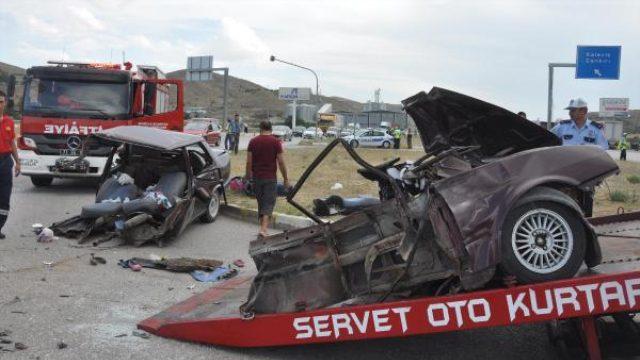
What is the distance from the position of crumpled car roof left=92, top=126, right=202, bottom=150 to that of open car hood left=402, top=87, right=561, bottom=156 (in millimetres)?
4258

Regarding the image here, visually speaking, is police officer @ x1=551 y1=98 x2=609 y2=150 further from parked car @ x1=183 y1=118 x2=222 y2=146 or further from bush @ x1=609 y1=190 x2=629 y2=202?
parked car @ x1=183 y1=118 x2=222 y2=146

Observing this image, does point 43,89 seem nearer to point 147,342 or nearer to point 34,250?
point 34,250

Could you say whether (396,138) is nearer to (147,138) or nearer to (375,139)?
(375,139)

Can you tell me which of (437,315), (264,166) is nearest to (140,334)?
(437,315)

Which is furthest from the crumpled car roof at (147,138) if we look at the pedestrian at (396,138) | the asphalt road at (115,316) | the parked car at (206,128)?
the pedestrian at (396,138)

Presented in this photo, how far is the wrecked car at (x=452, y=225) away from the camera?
3.94 m

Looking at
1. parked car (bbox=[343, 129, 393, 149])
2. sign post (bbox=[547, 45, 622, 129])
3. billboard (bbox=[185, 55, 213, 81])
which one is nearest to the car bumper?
sign post (bbox=[547, 45, 622, 129])

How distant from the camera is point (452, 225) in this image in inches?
159

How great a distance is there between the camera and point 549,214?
13.0 feet

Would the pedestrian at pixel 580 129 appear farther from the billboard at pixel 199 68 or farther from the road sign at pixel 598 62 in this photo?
the billboard at pixel 199 68

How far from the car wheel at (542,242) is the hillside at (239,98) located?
325 feet

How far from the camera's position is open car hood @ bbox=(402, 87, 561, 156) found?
457cm

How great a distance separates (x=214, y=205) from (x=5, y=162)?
319cm

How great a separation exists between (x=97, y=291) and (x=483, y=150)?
12.2 feet
